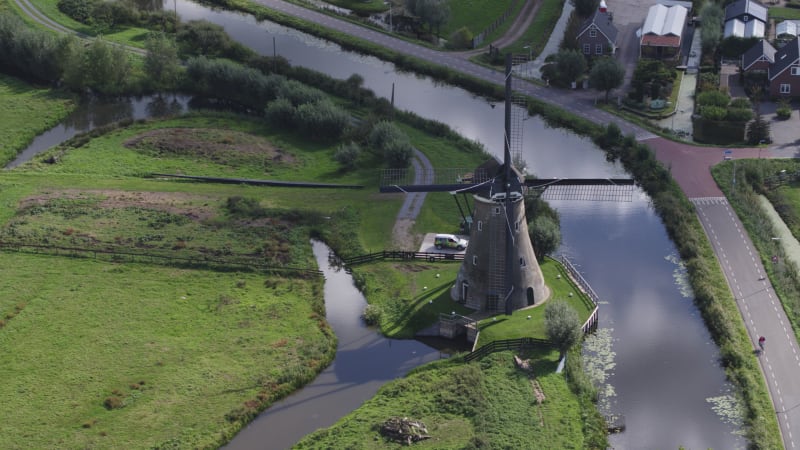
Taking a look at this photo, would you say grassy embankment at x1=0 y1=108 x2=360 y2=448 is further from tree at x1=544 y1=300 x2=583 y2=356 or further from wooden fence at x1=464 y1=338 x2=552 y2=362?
tree at x1=544 y1=300 x2=583 y2=356

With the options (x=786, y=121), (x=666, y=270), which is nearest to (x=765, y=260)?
(x=666, y=270)

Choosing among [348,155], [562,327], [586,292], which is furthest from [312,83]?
[562,327]

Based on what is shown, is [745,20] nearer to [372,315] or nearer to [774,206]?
[774,206]

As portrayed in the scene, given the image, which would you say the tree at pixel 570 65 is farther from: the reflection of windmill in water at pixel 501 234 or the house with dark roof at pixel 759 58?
the reflection of windmill in water at pixel 501 234

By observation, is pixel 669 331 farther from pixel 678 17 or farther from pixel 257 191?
pixel 678 17

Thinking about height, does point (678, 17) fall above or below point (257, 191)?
above

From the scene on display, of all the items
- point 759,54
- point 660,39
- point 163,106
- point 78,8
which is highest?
point 78,8

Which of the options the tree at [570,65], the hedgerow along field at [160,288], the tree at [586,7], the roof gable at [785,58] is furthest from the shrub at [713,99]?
the hedgerow along field at [160,288]

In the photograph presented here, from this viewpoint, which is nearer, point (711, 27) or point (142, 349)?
point (142, 349)

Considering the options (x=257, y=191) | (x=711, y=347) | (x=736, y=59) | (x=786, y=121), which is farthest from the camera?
(x=736, y=59)
